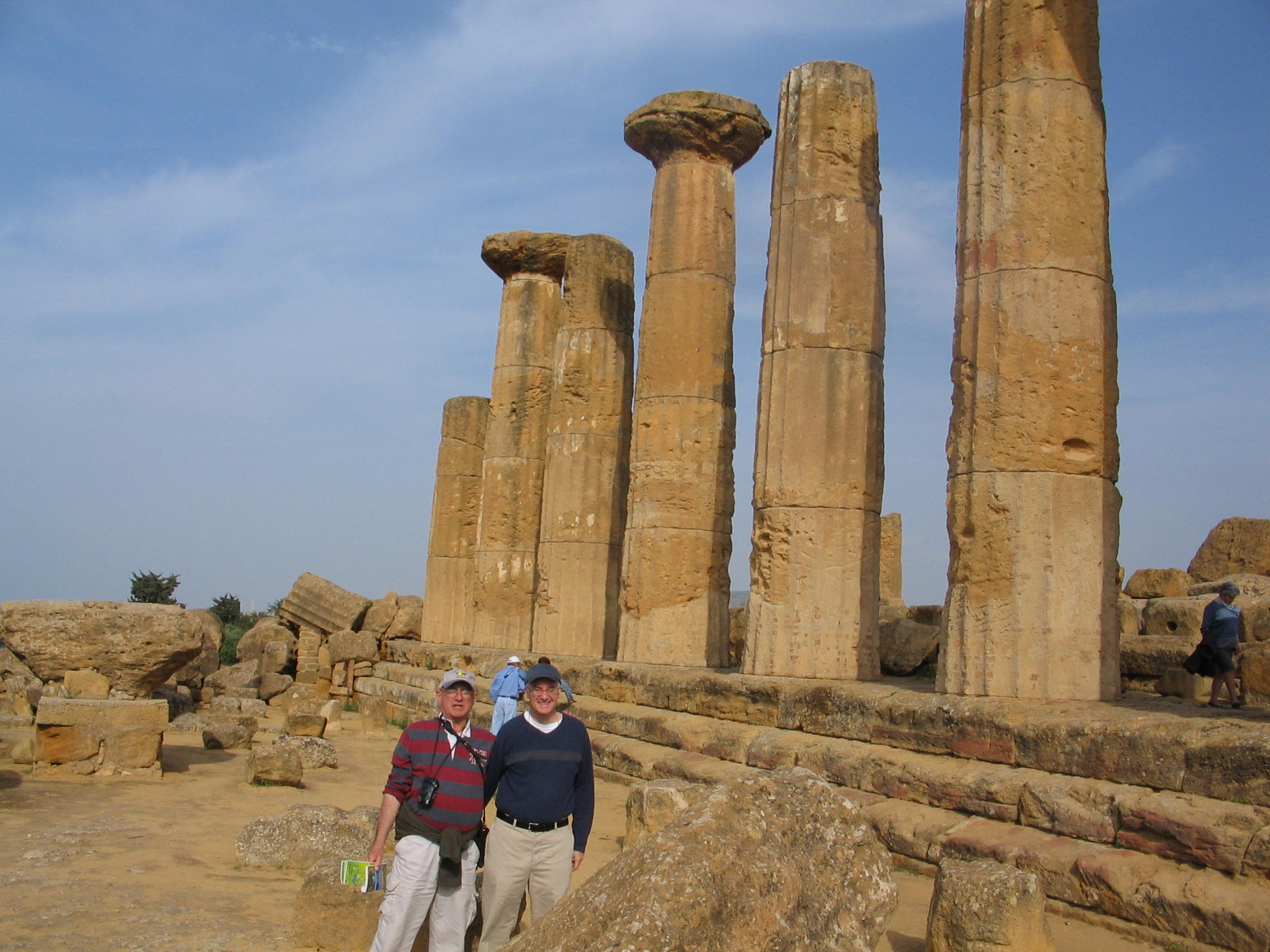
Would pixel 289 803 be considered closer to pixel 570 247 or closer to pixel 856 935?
pixel 856 935

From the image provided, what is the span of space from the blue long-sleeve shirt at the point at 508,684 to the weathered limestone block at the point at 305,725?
394cm

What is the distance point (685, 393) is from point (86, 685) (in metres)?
6.93

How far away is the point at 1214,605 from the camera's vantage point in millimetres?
8281

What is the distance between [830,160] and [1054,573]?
15.4 ft

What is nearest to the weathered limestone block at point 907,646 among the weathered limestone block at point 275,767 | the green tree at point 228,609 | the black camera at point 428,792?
the weathered limestone block at point 275,767

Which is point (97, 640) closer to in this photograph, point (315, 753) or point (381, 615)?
point (315, 753)

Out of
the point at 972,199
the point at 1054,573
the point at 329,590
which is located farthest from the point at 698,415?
the point at 329,590

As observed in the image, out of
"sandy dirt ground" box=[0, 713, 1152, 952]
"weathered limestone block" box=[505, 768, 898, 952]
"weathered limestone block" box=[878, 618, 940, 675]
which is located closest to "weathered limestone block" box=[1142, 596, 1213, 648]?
"weathered limestone block" box=[878, 618, 940, 675]

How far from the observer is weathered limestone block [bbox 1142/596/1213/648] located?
39.2 ft

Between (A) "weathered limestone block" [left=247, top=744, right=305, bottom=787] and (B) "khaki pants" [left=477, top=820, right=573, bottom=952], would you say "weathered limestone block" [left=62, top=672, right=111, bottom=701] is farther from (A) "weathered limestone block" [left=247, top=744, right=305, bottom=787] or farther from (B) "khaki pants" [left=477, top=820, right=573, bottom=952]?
(B) "khaki pants" [left=477, top=820, right=573, bottom=952]

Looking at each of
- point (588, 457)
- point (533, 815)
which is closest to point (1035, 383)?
point (533, 815)

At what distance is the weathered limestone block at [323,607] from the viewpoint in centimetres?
2325

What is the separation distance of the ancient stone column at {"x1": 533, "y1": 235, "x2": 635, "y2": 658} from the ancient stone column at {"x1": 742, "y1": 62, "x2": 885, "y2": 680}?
494 cm

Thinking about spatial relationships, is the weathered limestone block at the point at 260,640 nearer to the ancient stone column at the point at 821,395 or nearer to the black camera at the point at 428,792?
the ancient stone column at the point at 821,395
